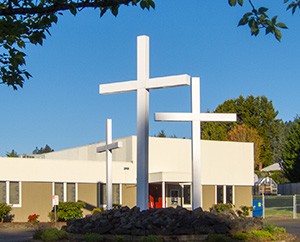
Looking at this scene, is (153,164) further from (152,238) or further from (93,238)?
(152,238)

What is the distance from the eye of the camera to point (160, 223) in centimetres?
1883

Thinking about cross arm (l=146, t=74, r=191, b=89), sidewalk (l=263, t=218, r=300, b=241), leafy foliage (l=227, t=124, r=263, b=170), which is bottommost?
sidewalk (l=263, t=218, r=300, b=241)

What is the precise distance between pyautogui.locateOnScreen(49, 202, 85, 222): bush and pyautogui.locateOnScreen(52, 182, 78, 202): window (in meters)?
1.62

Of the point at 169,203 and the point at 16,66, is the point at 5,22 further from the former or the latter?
the point at 169,203

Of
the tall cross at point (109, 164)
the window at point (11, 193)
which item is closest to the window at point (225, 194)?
the tall cross at point (109, 164)

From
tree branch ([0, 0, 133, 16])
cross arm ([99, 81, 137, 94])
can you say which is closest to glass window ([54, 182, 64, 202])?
cross arm ([99, 81, 137, 94])

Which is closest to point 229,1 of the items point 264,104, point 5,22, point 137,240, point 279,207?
point 5,22

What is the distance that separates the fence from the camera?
4512 cm

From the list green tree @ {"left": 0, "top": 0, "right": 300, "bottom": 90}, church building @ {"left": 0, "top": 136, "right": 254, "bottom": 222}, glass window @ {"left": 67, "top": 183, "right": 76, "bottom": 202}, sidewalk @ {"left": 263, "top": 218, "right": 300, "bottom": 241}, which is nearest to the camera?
green tree @ {"left": 0, "top": 0, "right": 300, "bottom": 90}

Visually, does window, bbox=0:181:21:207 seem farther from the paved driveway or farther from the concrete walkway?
the concrete walkway

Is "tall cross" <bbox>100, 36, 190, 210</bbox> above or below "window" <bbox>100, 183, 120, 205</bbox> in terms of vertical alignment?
above

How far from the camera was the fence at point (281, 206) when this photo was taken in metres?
45.1

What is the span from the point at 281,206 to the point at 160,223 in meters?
30.1

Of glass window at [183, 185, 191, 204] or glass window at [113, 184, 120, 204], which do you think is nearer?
glass window at [113, 184, 120, 204]
